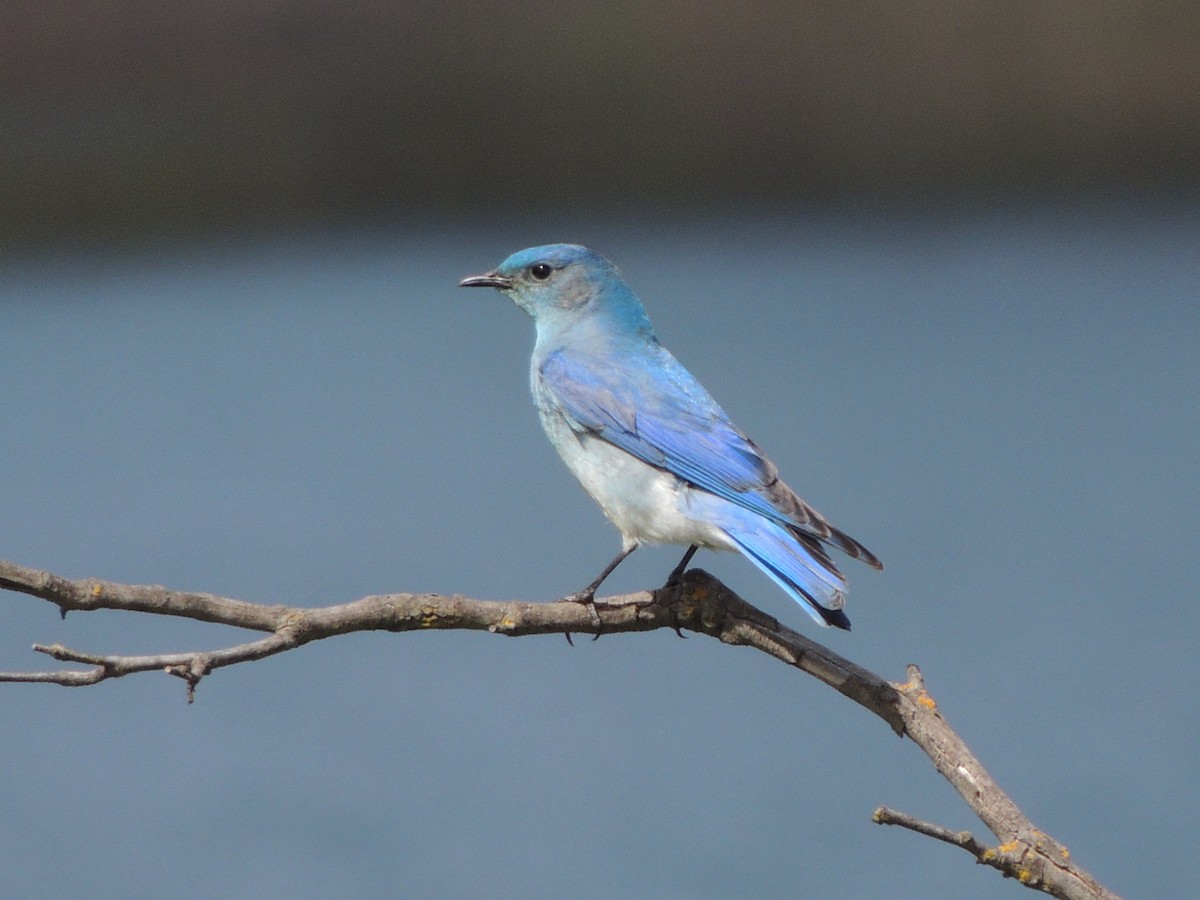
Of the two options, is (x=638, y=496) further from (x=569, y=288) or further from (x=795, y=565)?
(x=569, y=288)

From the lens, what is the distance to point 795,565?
2312mm

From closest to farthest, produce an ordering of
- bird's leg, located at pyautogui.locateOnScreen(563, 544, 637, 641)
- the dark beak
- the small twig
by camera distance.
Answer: the small twig < bird's leg, located at pyautogui.locateOnScreen(563, 544, 637, 641) < the dark beak

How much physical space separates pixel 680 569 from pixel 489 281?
91 cm

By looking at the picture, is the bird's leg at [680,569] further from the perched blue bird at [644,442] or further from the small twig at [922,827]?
the small twig at [922,827]

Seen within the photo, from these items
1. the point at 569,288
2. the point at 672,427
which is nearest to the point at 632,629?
the point at 672,427

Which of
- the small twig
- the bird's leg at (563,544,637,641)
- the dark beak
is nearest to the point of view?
the small twig

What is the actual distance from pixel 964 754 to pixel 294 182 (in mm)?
3942

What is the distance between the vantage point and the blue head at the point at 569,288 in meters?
3.05

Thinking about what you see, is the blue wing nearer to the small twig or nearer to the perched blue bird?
the perched blue bird

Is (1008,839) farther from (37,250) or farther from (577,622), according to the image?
(37,250)

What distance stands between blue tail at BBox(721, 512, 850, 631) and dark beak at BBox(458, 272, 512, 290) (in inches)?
33.8

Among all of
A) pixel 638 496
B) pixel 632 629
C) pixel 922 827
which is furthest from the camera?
pixel 638 496

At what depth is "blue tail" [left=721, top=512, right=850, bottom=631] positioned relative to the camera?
2232mm

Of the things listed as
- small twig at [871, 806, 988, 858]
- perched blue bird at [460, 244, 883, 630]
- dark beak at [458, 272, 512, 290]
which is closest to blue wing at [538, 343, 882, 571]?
perched blue bird at [460, 244, 883, 630]
